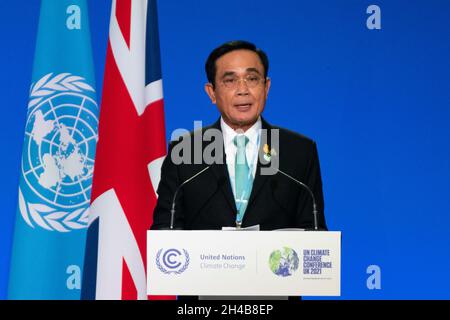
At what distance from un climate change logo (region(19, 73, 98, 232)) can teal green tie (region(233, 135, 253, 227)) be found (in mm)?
1483

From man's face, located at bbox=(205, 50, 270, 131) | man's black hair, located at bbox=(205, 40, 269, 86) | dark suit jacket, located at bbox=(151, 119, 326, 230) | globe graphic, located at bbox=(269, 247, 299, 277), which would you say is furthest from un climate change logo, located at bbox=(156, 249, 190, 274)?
man's black hair, located at bbox=(205, 40, 269, 86)

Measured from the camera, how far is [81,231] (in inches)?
143

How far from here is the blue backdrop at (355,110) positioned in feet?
13.2

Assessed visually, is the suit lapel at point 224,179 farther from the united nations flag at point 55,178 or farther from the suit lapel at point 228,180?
the united nations flag at point 55,178

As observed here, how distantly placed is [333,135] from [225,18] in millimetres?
930

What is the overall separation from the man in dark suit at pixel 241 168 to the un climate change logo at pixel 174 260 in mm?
Result: 404

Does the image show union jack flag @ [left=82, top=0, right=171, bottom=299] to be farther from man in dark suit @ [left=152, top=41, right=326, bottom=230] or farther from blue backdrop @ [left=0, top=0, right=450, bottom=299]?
man in dark suit @ [left=152, top=41, right=326, bottom=230]

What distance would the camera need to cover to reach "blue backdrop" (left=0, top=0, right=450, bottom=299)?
4027 millimetres

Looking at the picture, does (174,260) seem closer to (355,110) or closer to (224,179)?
(224,179)

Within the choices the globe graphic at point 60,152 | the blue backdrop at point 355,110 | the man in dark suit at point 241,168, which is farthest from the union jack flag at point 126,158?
the man in dark suit at point 241,168

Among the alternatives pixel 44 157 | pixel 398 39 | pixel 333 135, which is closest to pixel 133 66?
pixel 44 157

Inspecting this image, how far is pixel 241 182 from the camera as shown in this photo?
228 cm
